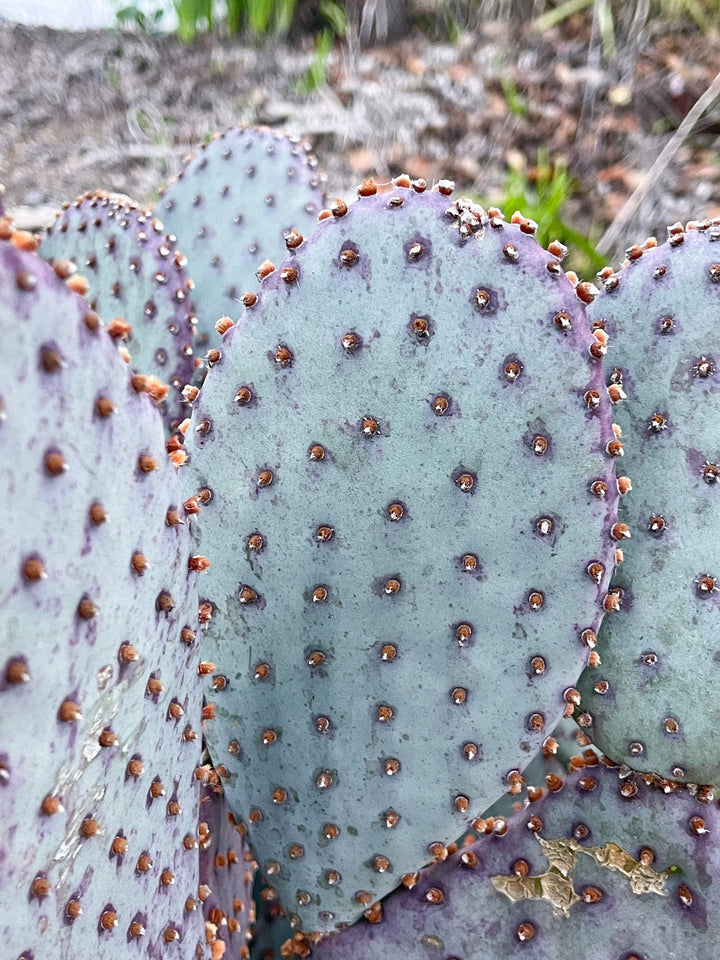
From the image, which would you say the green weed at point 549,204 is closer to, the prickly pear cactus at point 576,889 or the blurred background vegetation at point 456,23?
the blurred background vegetation at point 456,23

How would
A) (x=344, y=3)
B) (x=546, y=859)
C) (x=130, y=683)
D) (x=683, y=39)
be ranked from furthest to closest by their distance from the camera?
(x=344, y=3)
(x=683, y=39)
(x=546, y=859)
(x=130, y=683)

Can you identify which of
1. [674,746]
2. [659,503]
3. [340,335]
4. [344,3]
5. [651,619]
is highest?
[344,3]

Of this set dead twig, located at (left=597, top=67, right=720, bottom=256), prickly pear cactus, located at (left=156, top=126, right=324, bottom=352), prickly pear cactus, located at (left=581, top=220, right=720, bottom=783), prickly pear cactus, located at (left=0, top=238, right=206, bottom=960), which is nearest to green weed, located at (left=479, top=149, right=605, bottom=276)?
dead twig, located at (left=597, top=67, right=720, bottom=256)

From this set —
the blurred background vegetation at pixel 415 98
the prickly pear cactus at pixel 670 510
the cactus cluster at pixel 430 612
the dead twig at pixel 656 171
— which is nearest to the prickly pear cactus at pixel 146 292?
the cactus cluster at pixel 430 612

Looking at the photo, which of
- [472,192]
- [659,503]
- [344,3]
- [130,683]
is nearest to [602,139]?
[472,192]

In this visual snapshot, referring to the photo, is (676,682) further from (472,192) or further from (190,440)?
(472,192)

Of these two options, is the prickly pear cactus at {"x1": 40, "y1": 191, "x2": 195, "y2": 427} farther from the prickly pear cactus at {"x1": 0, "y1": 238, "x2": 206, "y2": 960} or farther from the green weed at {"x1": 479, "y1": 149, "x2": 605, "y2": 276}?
the green weed at {"x1": 479, "y1": 149, "x2": 605, "y2": 276}

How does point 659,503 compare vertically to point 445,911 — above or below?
above
